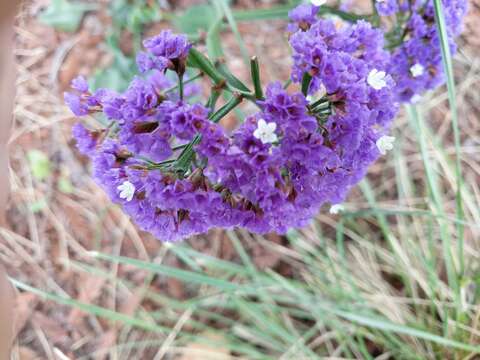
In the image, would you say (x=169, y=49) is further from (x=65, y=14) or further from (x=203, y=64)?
(x=65, y=14)

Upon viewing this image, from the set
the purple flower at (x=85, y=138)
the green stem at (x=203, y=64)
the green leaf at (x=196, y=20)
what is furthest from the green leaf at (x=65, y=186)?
the green stem at (x=203, y=64)

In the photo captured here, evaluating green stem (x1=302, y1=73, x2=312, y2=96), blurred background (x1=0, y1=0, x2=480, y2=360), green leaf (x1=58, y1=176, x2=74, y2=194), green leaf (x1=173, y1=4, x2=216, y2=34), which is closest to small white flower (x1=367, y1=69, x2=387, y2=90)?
green stem (x1=302, y1=73, x2=312, y2=96)

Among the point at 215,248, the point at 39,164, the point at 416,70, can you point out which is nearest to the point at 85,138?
the point at 416,70

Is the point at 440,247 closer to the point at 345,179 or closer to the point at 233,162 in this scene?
the point at 345,179

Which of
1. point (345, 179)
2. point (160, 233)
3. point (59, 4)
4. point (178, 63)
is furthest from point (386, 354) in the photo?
point (59, 4)

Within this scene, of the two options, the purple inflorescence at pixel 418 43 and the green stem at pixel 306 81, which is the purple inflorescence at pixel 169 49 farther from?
the purple inflorescence at pixel 418 43

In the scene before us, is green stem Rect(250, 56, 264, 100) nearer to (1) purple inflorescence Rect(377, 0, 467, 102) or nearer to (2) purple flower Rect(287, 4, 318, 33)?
(2) purple flower Rect(287, 4, 318, 33)

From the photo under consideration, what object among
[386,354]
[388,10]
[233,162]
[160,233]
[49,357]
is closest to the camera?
[233,162]
